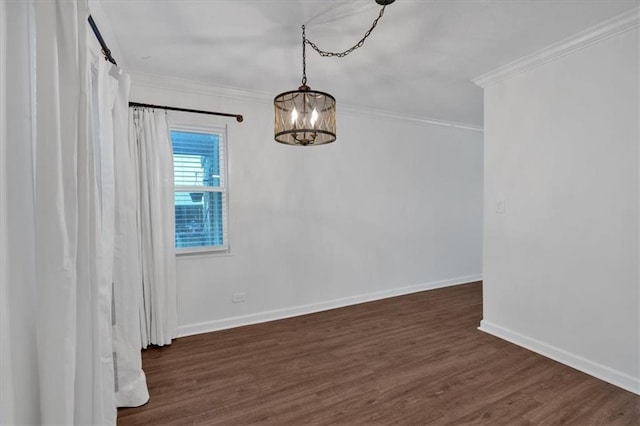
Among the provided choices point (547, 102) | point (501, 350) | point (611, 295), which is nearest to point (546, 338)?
Answer: point (501, 350)

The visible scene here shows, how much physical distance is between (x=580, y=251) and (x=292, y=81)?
2.87 meters

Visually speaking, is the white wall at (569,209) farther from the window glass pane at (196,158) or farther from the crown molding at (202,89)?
the window glass pane at (196,158)

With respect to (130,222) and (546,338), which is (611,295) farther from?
(130,222)

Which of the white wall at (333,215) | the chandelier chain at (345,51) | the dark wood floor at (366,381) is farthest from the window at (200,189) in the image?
the chandelier chain at (345,51)

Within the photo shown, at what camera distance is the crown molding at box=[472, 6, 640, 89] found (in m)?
2.27

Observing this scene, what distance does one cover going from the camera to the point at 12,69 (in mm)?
1079

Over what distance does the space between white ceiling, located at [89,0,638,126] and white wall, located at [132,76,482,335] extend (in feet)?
1.89

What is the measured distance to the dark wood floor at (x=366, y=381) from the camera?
209 cm

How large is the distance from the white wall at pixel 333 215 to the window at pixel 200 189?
12 centimetres

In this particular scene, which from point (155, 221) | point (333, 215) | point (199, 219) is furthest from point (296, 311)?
point (155, 221)

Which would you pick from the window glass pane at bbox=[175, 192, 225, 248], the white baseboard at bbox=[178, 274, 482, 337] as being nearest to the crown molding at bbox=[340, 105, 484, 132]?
the window glass pane at bbox=[175, 192, 225, 248]

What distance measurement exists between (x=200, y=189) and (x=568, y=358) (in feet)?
11.6

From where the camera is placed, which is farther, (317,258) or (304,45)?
(317,258)

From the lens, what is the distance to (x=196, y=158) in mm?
3502
